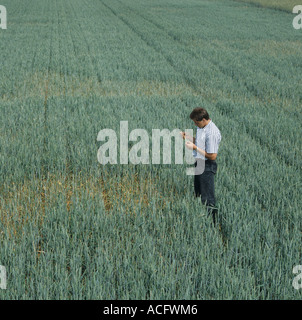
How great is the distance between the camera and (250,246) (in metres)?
3.09

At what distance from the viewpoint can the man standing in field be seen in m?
3.25

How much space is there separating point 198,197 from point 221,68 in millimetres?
8562

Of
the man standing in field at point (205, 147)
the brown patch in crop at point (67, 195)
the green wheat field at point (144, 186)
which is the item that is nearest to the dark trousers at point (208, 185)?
the man standing in field at point (205, 147)

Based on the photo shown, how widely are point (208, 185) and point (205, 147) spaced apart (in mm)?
415

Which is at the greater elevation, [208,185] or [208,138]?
[208,138]

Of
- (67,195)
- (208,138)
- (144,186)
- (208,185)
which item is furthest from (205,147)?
(67,195)

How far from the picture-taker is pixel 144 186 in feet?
14.8

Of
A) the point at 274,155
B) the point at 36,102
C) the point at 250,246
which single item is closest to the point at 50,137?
the point at 36,102

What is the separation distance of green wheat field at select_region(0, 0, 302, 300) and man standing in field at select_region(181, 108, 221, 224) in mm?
223

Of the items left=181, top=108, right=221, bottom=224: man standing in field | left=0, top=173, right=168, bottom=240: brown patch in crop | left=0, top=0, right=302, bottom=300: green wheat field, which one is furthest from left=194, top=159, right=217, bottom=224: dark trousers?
left=0, top=173, right=168, bottom=240: brown patch in crop

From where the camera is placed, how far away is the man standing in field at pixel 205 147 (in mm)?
3250

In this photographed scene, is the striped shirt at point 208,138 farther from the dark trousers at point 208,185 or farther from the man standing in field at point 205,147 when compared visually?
the dark trousers at point 208,185

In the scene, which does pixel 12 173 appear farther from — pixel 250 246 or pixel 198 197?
pixel 250 246

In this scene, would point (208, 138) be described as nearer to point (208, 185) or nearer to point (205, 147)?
point (205, 147)
